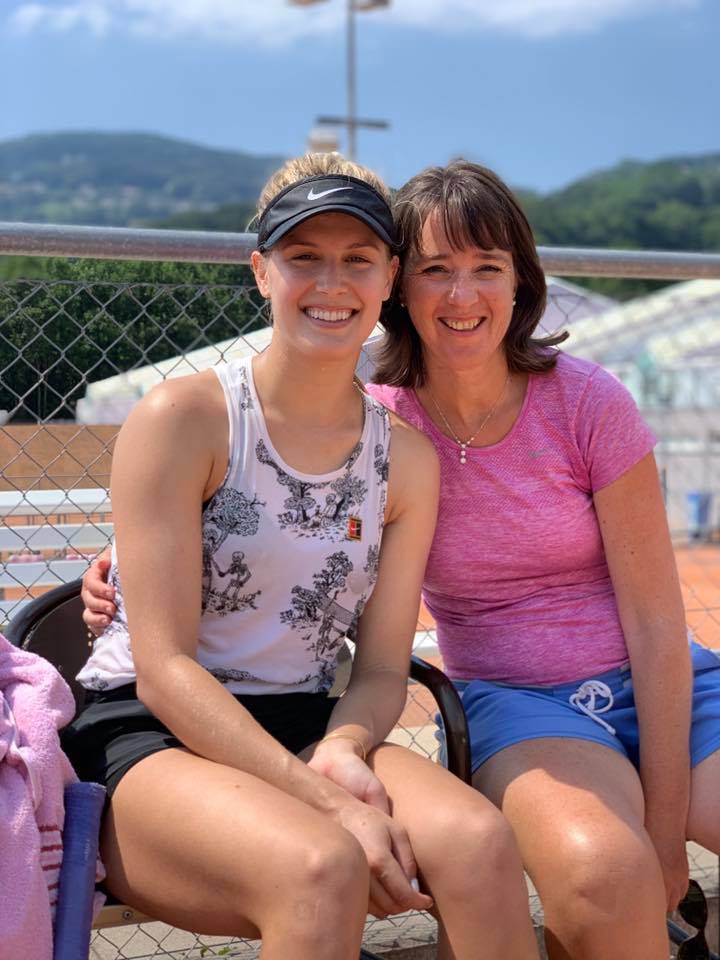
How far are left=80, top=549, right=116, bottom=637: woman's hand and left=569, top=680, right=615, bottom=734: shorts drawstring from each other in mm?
1037

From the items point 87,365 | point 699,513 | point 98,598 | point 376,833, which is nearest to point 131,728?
point 98,598

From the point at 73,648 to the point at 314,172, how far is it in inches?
46.5

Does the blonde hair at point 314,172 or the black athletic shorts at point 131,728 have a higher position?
the blonde hair at point 314,172

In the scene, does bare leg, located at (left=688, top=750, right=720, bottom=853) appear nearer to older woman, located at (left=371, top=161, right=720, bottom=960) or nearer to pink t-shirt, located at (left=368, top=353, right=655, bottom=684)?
older woman, located at (left=371, top=161, right=720, bottom=960)

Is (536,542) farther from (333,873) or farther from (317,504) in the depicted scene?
(333,873)

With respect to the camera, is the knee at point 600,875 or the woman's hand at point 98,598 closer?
the knee at point 600,875

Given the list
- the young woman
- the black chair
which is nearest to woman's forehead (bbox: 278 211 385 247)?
the young woman

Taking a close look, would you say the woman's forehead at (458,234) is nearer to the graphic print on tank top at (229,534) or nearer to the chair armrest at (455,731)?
the graphic print on tank top at (229,534)

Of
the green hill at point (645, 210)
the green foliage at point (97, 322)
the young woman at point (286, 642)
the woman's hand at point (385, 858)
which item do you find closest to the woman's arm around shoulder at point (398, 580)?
the young woman at point (286, 642)

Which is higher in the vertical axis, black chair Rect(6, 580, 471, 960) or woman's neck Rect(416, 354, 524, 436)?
woman's neck Rect(416, 354, 524, 436)

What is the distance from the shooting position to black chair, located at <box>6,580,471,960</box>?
7.93 ft

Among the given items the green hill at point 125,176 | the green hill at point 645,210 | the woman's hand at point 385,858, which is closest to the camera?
the woman's hand at point 385,858

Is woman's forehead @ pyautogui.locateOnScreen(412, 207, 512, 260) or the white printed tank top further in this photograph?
woman's forehead @ pyautogui.locateOnScreen(412, 207, 512, 260)

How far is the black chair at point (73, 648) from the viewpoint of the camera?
2416mm
